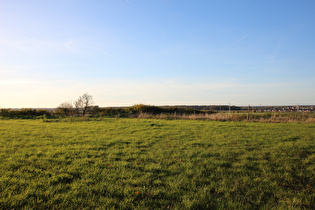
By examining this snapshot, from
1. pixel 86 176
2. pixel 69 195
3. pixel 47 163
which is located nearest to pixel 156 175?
pixel 86 176

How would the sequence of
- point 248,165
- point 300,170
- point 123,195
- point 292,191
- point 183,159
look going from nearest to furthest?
point 123,195 < point 292,191 < point 300,170 < point 248,165 < point 183,159

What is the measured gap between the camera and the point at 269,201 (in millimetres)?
3920

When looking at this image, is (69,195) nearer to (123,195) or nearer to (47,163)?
(123,195)

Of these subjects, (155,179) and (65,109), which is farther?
(65,109)

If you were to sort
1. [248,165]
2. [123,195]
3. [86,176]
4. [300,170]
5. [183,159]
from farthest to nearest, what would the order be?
[183,159], [248,165], [300,170], [86,176], [123,195]

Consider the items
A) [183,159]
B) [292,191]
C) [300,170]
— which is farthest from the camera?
[183,159]

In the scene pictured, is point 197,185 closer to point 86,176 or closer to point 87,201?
point 87,201

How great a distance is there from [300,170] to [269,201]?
9.34ft

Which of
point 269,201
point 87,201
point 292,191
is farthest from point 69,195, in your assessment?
point 292,191

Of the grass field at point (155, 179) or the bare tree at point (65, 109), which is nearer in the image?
the grass field at point (155, 179)

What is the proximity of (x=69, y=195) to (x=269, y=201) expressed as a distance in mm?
4505

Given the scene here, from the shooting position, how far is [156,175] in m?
5.16

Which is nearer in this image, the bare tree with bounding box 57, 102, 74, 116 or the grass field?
the grass field

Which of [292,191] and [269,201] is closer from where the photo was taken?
[269,201]
